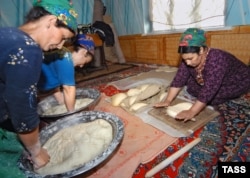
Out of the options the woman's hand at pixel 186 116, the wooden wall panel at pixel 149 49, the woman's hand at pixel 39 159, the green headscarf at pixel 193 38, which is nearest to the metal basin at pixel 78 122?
the woman's hand at pixel 39 159

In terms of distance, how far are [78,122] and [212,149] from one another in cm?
86

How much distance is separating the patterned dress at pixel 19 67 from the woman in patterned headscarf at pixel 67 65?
79cm

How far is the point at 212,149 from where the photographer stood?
1.15m

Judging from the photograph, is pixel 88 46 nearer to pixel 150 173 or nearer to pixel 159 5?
pixel 150 173

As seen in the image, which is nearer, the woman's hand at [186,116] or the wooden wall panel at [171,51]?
the woman's hand at [186,116]

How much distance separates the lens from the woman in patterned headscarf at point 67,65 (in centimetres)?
145

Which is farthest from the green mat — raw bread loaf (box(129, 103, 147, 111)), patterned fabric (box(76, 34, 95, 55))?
raw bread loaf (box(129, 103, 147, 111))

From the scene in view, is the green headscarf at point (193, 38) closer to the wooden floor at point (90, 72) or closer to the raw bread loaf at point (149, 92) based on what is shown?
the raw bread loaf at point (149, 92)

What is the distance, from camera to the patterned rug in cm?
101

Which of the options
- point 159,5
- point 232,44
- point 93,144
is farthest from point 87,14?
point 93,144

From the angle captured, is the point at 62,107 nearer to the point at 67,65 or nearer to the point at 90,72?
the point at 67,65

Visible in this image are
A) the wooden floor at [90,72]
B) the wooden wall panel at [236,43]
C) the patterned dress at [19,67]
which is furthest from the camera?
the wooden floor at [90,72]

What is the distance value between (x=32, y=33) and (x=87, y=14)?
426cm

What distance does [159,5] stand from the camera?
3527 millimetres
